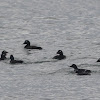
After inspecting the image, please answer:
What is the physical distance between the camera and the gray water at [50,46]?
35938 millimetres

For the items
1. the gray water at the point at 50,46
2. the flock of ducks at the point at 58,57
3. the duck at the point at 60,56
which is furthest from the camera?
the duck at the point at 60,56

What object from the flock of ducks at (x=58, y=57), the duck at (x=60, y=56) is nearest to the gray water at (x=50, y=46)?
the flock of ducks at (x=58, y=57)

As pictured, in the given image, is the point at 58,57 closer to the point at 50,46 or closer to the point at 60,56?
the point at 60,56

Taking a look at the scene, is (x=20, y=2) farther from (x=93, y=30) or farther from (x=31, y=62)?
(x=31, y=62)

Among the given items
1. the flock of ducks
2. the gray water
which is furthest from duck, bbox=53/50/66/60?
the gray water

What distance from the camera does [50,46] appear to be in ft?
151

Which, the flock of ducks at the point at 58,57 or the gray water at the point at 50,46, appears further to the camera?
the flock of ducks at the point at 58,57

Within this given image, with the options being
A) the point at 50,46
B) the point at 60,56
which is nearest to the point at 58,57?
the point at 60,56

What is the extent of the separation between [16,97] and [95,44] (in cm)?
1342

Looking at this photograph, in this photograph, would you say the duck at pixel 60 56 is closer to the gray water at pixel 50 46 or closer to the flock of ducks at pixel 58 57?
the flock of ducks at pixel 58 57

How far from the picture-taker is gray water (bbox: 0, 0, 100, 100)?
35938 millimetres

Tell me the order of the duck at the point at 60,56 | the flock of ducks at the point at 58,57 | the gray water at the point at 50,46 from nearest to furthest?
the gray water at the point at 50,46
the flock of ducks at the point at 58,57
the duck at the point at 60,56

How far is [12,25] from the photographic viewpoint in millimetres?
54562

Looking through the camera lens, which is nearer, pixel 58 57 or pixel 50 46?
pixel 58 57
